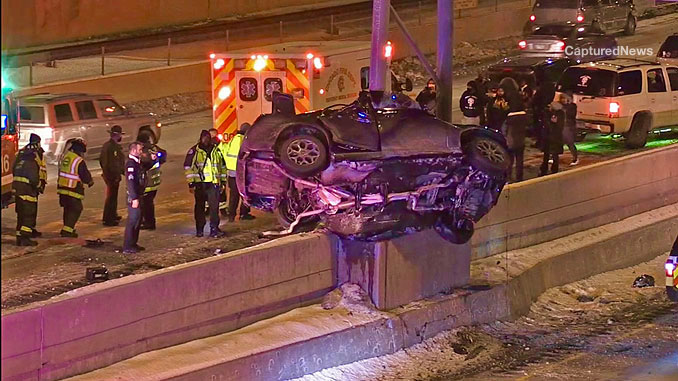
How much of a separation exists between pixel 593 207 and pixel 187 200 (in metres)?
6.40

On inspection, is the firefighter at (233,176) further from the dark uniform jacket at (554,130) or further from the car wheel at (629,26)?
the car wheel at (629,26)

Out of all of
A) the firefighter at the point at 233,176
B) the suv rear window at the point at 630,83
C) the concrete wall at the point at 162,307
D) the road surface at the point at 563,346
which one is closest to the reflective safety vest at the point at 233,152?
the firefighter at the point at 233,176

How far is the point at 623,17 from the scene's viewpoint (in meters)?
38.0

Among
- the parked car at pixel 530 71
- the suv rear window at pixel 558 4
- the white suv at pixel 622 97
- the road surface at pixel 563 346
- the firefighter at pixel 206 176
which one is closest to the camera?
the road surface at pixel 563 346

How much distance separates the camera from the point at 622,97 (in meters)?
23.1

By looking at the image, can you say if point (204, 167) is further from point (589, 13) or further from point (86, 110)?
point (589, 13)

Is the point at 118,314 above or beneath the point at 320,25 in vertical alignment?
beneath

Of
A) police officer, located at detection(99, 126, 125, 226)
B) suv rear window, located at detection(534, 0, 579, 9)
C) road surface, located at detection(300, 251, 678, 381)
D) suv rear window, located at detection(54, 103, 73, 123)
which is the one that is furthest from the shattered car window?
suv rear window, located at detection(534, 0, 579, 9)

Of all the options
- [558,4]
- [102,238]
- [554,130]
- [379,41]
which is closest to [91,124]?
[102,238]

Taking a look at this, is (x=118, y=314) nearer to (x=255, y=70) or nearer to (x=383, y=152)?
(x=383, y=152)

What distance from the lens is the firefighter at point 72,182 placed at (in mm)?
15984

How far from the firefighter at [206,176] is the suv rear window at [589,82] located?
9494 millimetres

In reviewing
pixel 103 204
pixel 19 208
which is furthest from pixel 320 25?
pixel 19 208

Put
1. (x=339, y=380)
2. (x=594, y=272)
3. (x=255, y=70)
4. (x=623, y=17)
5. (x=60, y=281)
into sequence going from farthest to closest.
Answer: (x=623, y=17), (x=255, y=70), (x=594, y=272), (x=60, y=281), (x=339, y=380)
